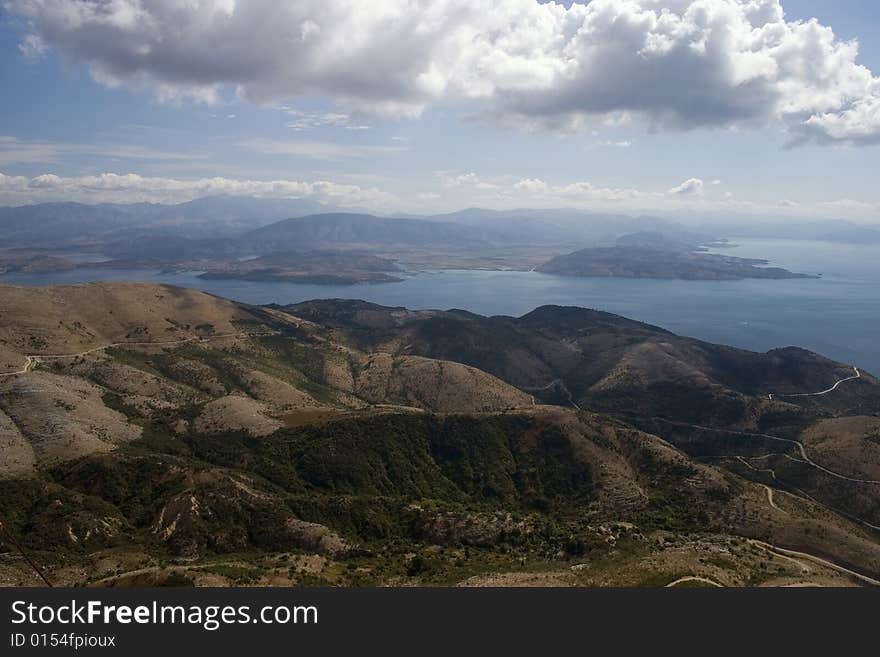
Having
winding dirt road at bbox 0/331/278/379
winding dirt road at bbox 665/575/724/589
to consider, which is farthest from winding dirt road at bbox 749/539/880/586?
winding dirt road at bbox 0/331/278/379

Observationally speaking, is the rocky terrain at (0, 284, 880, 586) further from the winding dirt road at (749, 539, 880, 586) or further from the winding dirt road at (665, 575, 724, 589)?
the winding dirt road at (749, 539, 880, 586)

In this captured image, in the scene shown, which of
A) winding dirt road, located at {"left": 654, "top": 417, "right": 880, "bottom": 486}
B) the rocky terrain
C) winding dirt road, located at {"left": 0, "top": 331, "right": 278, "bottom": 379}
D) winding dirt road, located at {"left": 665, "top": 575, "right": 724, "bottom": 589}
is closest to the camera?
winding dirt road, located at {"left": 665, "top": 575, "right": 724, "bottom": 589}

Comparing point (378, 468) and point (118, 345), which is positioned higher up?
point (118, 345)

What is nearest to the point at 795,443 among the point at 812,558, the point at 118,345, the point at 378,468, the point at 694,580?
the point at 812,558

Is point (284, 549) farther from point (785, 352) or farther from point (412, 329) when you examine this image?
point (785, 352)

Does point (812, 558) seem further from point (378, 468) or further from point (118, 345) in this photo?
point (118, 345)

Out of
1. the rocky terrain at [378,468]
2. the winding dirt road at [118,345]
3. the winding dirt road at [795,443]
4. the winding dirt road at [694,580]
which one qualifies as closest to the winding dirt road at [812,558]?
the rocky terrain at [378,468]

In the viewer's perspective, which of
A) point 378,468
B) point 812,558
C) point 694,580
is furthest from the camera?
point 378,468

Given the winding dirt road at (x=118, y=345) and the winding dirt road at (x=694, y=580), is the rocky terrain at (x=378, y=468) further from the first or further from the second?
the winding dirt road at (x=118, y=345)

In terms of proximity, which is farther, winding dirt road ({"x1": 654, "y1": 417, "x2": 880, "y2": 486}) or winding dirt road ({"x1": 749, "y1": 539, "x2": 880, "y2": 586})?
winding dirt road ({"x1": 654, "y1": 417, "x2": 880, "y2": 486})

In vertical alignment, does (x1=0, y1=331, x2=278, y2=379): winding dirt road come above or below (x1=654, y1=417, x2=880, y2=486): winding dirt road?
above
